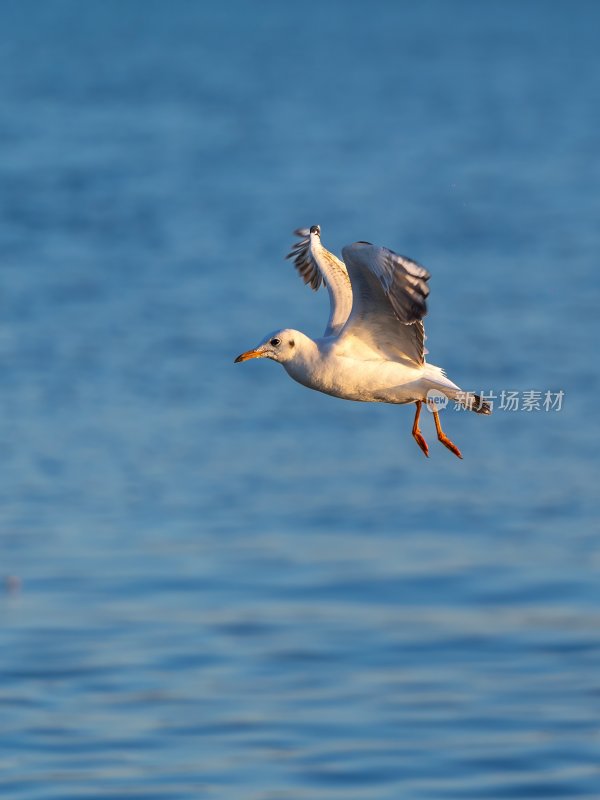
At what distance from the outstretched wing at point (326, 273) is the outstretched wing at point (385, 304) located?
292 mm

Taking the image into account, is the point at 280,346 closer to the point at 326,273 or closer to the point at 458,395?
the point at 458,395

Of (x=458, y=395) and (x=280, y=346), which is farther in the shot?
(x=458, y=395)

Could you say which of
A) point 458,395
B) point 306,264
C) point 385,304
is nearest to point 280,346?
point 385,304

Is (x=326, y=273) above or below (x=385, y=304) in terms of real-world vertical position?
above

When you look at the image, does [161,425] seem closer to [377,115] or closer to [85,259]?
[85,259]

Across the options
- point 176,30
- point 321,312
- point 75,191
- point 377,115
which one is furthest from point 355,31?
point 321,312

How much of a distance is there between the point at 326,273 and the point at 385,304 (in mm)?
1270

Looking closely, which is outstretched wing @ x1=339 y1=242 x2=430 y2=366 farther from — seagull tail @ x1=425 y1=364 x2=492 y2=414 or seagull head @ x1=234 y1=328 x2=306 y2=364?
seagull head @ x1=234 y1=328 x2=306 y2=364

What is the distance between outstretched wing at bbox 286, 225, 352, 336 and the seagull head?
717mm

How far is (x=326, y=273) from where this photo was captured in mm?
13547

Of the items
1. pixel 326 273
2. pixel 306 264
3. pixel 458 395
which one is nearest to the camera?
pixel 458 395

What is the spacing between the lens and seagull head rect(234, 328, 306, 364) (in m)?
12.0

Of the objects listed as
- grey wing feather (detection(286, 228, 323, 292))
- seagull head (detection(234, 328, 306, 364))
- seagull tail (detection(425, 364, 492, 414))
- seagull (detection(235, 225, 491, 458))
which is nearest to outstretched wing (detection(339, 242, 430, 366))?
seagull (detection(235, 225, 491, 458))

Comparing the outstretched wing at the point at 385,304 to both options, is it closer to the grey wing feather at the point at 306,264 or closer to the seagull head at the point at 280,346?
the seagull head at the point at 280,346
